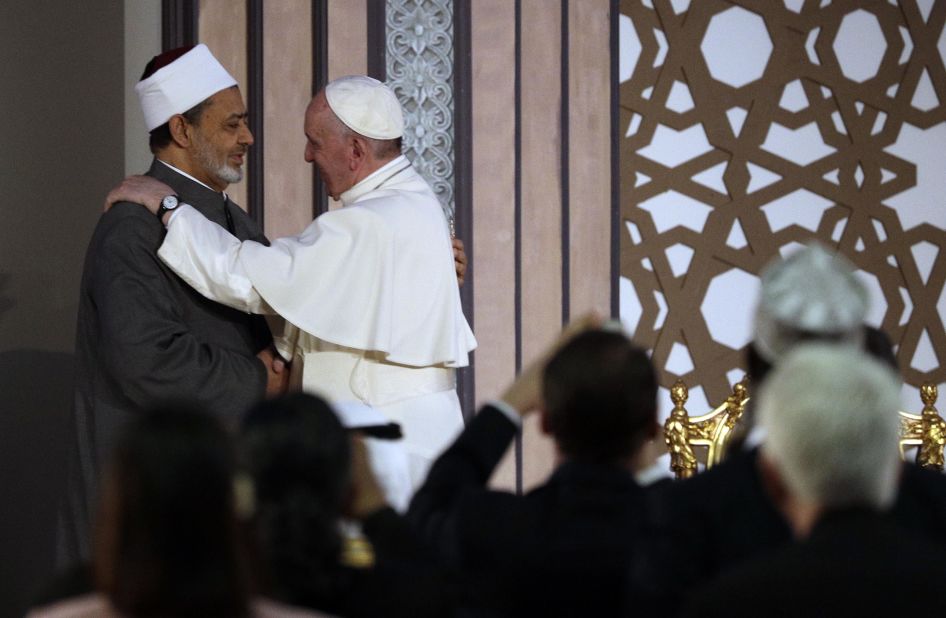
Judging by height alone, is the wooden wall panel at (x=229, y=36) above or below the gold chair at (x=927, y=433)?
above

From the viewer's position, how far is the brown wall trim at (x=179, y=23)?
15.2 ft

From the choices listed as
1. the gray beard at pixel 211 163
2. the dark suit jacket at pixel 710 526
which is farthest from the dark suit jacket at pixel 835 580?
the gray beard at pixel 211 163

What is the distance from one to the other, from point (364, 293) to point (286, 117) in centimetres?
122

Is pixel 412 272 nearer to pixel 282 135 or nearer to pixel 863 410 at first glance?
pixel 282 135

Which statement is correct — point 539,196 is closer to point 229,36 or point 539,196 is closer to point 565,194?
point 565,194

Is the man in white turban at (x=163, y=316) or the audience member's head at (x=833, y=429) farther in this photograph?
the man in white turban at (x=163, y=316)

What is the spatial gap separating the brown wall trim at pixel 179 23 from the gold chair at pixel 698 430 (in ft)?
5.89

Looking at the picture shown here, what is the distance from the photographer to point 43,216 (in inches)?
186

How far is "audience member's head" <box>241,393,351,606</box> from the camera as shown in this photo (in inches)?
67.3

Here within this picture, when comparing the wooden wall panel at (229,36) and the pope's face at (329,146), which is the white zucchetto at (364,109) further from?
the wooden wall panel at (229,36)

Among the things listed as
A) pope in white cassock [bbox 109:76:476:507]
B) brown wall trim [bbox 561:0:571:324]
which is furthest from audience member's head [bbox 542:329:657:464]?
brown wall trim [bbox 561:0:571:324]

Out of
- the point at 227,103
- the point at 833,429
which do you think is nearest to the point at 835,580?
the point at 833,429

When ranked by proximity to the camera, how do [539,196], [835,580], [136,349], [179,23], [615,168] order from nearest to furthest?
[835,580]
[136,349]
[179,23]
[539,196]
[615,168]

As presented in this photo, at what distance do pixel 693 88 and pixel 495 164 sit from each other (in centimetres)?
96
